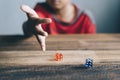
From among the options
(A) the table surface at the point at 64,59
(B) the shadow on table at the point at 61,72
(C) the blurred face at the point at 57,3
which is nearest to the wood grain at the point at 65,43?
(A) the table surface at the point at 64,59

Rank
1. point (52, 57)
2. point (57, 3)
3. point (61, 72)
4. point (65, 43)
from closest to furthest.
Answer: point (61, 72)
point (52, 57)
point (65, 43)
point (57, 3)

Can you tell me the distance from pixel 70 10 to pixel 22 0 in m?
0.28

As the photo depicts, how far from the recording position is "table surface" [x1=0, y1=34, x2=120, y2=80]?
927mm

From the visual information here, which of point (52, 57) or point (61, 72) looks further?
point (52, 57)

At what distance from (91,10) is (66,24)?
178 mm

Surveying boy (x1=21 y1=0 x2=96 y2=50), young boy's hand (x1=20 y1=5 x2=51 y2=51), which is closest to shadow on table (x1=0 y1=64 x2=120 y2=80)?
young boy's hand (x1=20 y1=5 x2=51 y2=51)

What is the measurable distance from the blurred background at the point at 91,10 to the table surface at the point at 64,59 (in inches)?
13.0

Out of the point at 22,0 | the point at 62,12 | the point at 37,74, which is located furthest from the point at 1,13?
the point at 37,74

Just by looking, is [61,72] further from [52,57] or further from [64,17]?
[64,17]

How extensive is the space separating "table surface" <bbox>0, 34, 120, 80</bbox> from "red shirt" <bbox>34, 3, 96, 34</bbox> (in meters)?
0.26

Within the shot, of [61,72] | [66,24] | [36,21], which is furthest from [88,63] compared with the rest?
[66,24]

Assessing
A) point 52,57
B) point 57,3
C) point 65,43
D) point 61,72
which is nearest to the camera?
point 61,72

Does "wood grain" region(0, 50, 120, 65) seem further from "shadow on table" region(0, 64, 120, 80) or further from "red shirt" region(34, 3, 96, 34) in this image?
"red shirt" region(34, 3, 96, 34)

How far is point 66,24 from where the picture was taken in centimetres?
158
